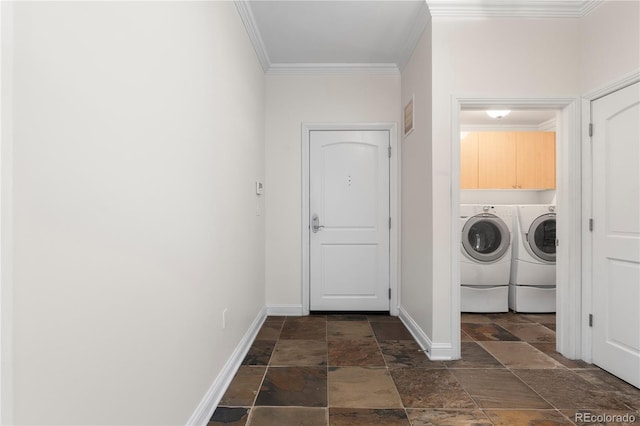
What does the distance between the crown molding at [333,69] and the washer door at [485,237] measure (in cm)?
186

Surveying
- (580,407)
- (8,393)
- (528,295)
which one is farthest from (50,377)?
(528,295)

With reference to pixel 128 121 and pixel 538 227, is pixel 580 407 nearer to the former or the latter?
pixel 538 227

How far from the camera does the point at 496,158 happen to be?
4504mm

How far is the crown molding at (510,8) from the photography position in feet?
→ 7.98

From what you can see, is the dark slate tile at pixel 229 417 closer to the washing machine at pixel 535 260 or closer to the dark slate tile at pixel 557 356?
the dark slate tile at pixel 557 356

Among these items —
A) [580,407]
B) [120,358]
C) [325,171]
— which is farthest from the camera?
[325,171]

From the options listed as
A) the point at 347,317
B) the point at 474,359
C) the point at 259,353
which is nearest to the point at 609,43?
the point at 474,359

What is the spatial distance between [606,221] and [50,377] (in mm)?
3012

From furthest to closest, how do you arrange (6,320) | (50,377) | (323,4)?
1. (323,4)
2. (50,377)
3. (6,320)

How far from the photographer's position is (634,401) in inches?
76.0

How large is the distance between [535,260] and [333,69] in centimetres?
303

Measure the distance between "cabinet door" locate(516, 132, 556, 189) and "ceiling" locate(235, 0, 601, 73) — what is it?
7.30ft

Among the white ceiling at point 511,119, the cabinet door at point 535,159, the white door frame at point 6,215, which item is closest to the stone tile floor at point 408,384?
the white door frame at point 6,215

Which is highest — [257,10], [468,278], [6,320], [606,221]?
[257,10]
